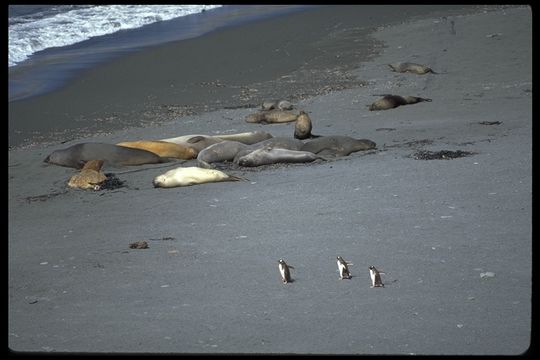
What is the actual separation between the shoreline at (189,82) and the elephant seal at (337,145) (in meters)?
2.32

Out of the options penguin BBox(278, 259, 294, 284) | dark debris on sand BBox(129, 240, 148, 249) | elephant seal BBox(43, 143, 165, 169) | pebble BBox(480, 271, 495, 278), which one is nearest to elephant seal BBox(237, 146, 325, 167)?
elephant seal BBox(43, 143, 165, 169)

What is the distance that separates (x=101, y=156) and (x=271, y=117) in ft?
7.27

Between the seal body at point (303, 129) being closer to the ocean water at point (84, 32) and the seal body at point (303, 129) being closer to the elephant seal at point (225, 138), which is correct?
the elephant seal at point (225, 138)

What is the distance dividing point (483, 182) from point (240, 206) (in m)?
1.75

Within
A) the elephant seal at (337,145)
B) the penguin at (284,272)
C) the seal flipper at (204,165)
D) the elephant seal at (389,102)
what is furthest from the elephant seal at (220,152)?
the penguin at (284,272)

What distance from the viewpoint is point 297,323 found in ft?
Answer: 12.6

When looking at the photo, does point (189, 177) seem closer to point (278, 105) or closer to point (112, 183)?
point (112, 183)

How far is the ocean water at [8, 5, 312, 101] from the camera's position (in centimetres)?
1270

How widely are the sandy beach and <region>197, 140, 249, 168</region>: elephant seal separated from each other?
0.20m

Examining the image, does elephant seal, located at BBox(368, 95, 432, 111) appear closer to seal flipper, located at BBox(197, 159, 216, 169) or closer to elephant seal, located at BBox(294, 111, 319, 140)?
elephant seal, located at BBox(294, 111, 319, 140)

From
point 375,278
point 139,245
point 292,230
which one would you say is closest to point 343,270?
point 375,278

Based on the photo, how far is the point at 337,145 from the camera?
7922 mm
